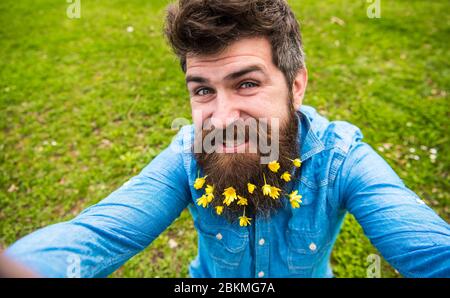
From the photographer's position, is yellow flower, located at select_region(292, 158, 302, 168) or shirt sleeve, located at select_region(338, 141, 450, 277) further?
yellow flower, located at select_region(292, 158, 302, 168)

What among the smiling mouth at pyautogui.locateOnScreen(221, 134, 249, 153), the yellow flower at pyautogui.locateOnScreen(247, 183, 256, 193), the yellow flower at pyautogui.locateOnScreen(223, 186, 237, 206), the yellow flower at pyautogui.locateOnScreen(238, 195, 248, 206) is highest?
the smiling mouth at pyautogui.locateOnScreen(221, 134, 249, 153)

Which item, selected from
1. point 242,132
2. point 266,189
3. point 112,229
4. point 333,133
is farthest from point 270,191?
point 112,229

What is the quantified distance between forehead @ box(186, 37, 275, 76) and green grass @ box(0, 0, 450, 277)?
2410 millimetres

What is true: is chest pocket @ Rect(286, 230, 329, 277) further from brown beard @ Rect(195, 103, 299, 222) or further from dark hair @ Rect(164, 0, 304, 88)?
dark hair @ Rect(164, 0, 304, 88)

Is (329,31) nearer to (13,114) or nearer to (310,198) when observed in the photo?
(310,198)

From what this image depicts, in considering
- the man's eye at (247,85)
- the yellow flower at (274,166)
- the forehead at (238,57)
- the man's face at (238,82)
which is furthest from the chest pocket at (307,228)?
the forehead at (238,57)

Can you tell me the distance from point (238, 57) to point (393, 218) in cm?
121

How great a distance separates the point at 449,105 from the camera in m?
4.80

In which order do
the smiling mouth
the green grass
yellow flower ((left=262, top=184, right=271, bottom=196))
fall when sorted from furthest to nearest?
1. the green grass
2. the smiling mouth
3. yellow flower ((left=262, top=184, right=271, bottom=196))

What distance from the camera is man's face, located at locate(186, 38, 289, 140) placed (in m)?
1.68

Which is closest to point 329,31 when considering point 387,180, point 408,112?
point 408,112

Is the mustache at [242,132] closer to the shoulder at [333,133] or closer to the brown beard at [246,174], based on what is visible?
the brown beard at [246,174]

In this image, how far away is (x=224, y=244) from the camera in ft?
6.21

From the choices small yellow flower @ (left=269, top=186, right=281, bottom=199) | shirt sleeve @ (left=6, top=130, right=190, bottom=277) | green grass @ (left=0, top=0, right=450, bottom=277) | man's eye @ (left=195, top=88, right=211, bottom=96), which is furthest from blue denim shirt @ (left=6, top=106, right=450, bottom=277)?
green grass @ (left=0, top=0, right=450, bottom=277)
